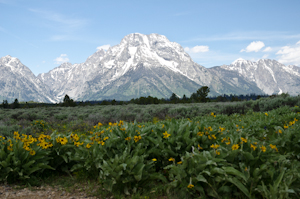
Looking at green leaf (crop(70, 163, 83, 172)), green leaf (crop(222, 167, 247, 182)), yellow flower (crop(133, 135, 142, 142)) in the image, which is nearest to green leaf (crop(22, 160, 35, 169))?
green leaf (crop(70, 163, 83, 172))

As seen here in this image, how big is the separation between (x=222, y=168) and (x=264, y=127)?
377cm

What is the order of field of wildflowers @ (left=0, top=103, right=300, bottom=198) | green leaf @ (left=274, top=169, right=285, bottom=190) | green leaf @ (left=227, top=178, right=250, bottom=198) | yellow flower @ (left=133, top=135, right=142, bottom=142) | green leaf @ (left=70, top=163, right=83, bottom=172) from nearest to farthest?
green leaf @ (left=274, top=169, right=285, bottom=190), green leaf @ (left=227, top=178, right=250, bottom=198), field of wildflowers @ (left=0, top=103, right=300, bottom=198), yellow flower @ (left=133, top=135, right=142, bottom=142), green leaf @ (left=70, top=163, right=83, bottom=172)

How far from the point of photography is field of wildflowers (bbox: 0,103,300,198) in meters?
3.35

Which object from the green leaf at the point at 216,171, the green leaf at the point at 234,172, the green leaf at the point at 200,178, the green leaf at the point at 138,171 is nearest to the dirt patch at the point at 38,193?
the green leaf at the point at 138,171

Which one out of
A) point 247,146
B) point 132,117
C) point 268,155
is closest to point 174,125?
point 247,146

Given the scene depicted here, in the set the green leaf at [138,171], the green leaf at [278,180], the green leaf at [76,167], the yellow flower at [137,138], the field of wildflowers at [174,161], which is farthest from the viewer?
the green leaf at [76,167]

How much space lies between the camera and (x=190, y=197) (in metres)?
3.58

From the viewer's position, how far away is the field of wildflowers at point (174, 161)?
335 centimetres

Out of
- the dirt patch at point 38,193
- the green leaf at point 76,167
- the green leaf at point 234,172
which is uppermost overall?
the green leaf at point 234,172

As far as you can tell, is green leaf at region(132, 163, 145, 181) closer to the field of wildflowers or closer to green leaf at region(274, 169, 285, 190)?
the field of wildflowers

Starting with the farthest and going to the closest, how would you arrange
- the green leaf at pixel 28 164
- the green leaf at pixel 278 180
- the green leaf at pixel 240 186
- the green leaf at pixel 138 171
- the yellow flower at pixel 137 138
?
the yellow flower at pixel 137 138
the green leaf at pixel 28 164
the green leaf at pixel 138 171
the green leaf at pixel 240 186
the green leaf at pixel 278 180

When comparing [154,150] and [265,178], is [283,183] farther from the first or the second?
[154,150]

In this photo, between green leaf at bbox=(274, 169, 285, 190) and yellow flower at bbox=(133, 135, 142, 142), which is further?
yellow flower at bbox=(133, 135, 142, 142)

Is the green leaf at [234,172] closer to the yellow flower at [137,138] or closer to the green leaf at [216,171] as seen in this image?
the green leaf at [216,171]
